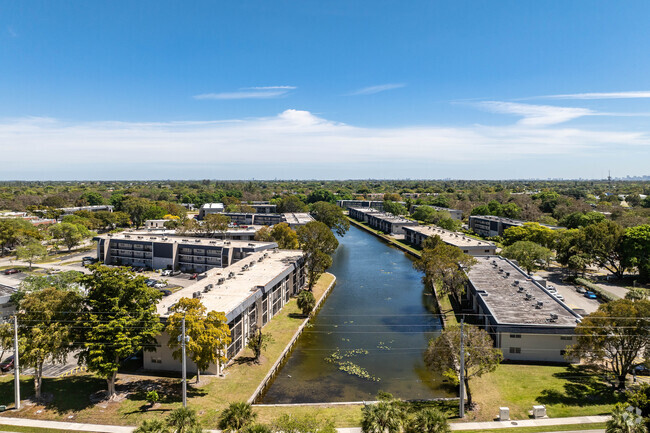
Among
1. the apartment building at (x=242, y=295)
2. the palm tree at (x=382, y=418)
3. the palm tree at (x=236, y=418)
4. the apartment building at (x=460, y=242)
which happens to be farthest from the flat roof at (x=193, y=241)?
the palm tree at (x=382, y=418)

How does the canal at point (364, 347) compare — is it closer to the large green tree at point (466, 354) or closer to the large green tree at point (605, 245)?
the large green tree at point (466, 354)

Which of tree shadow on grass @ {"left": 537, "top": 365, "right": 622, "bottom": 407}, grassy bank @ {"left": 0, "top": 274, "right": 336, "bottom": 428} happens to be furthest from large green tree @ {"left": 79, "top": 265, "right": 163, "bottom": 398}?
tree shadow on grass @ {"left": 537, "top": 365, "right": 622, "bottom": 407}

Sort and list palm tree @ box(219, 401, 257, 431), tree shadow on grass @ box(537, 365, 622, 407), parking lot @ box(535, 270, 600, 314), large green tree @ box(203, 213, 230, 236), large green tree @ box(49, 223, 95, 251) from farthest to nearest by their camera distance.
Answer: large green tree @ box(49, 223, 95, 251)
large green tree @ box(203, 213, 230, 236)
parking lot @ box(535, 270, 600, 314)
tree shadow on grass @ box(537, 365, 622, 407)
palm tree @ box(219, 401, 257, 431)

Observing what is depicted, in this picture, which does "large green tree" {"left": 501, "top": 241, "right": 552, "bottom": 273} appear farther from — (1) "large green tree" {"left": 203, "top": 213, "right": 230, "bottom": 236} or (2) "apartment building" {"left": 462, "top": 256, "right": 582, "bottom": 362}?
(1) "large green tree" {"left": 203, "top": 213, "right": 230, "bottom": 236}

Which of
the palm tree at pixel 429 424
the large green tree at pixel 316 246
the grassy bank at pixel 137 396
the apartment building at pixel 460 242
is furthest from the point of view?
the apartment building at pixel 460 242

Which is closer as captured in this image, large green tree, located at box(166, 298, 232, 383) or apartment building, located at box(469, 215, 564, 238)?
large green tree, located at box(166, 298, 232, 383)
